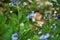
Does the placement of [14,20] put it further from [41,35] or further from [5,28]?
[41,35]

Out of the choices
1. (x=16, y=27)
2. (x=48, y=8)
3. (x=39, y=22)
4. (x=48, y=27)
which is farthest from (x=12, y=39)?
(x=48, y=8)

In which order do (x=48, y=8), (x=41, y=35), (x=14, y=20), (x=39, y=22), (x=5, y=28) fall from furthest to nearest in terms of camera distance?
1. (x=48, y=8)
2. (x=39, y=22)
3. (x=41, y=35)
4. (x=14, y=20)
5. (x=5, y=28)

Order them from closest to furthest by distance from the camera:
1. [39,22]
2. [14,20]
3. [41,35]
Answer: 1. [14,20]
2. [41,35]
3. [39,22]

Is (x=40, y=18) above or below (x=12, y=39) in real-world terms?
above

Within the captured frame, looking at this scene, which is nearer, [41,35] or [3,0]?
[41,35]

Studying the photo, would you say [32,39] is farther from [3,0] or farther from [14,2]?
[3,0]

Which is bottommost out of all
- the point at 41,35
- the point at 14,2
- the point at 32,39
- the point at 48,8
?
the point at 32,39

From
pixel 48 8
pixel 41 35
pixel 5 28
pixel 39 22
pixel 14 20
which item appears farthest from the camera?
pixel 48 8

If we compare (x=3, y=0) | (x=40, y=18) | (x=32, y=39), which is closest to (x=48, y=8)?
(x=40, y=18)

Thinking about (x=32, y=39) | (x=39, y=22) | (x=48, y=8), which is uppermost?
(x=48, y=8)
